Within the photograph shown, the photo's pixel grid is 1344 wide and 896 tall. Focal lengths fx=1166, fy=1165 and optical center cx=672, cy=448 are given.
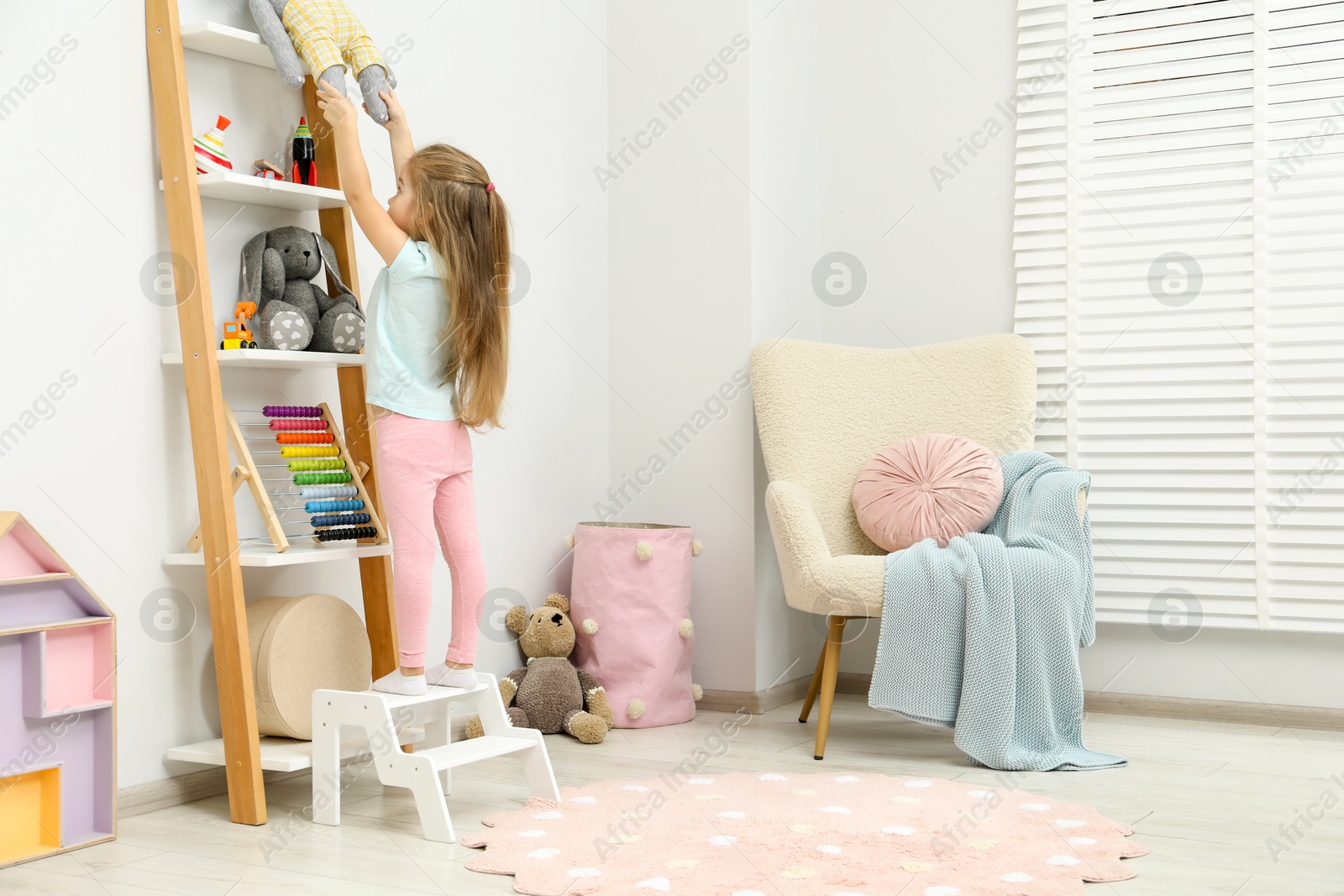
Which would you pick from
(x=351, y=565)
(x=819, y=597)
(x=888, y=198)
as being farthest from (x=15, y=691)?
(x=888, y=198)

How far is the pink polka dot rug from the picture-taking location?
5.36ft

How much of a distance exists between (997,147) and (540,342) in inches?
53.1

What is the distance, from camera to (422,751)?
2.04 meters

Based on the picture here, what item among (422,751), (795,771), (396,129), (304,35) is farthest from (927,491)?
(304,35)

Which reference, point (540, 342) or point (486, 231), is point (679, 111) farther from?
point (486, 231)

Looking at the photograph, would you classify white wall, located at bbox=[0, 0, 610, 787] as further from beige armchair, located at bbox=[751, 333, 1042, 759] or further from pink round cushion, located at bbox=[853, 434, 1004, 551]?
pink round cushion, located at bbox=[853, 434, 1004, 551]

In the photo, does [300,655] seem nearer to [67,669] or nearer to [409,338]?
[67,669]

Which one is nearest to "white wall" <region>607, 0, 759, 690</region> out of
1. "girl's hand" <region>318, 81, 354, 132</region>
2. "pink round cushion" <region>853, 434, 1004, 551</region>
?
"pink round cushion" <region>853, 434, 1004, 551</region>

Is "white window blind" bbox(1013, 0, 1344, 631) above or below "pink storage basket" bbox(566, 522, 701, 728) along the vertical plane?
above

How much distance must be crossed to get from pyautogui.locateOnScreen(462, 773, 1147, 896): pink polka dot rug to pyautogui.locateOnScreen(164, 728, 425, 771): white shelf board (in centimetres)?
31

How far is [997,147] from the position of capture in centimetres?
316

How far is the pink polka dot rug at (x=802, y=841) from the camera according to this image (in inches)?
64.3

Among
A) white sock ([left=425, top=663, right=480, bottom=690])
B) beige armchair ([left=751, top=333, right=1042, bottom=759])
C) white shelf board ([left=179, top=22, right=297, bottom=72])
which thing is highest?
white shelf board ([left=179, top=22, right=297, bottom=72])

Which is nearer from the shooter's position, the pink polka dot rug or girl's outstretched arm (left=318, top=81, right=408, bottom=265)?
the pink polka dot rug
